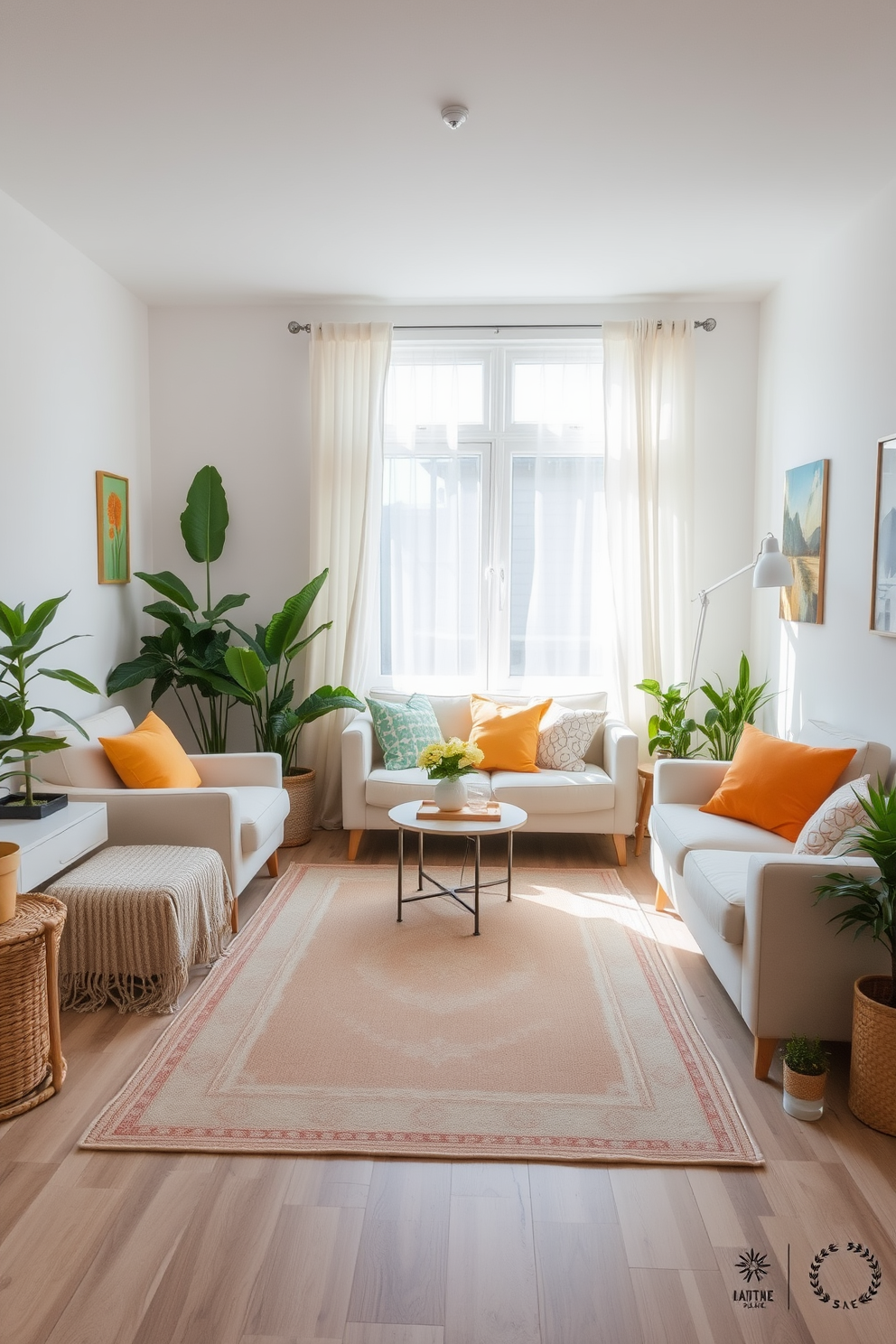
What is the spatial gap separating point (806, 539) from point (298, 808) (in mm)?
2844

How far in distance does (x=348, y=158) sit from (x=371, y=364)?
185 centimetres

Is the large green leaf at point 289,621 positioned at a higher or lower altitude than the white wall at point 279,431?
lower

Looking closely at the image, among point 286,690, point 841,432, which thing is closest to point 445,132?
point 841,432

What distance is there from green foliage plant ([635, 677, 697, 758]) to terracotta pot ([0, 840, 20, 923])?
10.4 ft

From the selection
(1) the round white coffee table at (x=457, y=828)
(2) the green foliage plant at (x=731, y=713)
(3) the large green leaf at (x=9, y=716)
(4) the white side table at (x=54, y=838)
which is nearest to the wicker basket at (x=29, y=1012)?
(4) the white side table at (x=54, y=838)

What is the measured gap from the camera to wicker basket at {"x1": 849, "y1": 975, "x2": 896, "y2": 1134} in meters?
2.44

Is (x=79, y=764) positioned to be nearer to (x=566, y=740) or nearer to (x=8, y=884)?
(x=8, y=884)

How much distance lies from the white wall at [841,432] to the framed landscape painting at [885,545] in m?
0.07

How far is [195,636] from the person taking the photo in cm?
503

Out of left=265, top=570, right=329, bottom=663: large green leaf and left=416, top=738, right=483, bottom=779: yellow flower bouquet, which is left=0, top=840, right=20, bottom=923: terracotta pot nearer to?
left=416, top=738, right=483, bottom=779: yellow flower bouquet

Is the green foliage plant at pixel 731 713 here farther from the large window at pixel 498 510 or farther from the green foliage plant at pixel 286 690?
the green foliage plant at pixel 286 690

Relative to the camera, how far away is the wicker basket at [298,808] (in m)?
5.02

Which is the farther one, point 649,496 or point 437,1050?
point 649,496

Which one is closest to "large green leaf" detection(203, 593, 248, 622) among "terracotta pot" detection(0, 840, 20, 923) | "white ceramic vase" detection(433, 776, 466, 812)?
"white ceramic vase" detection(433, 776, 466, 812)
